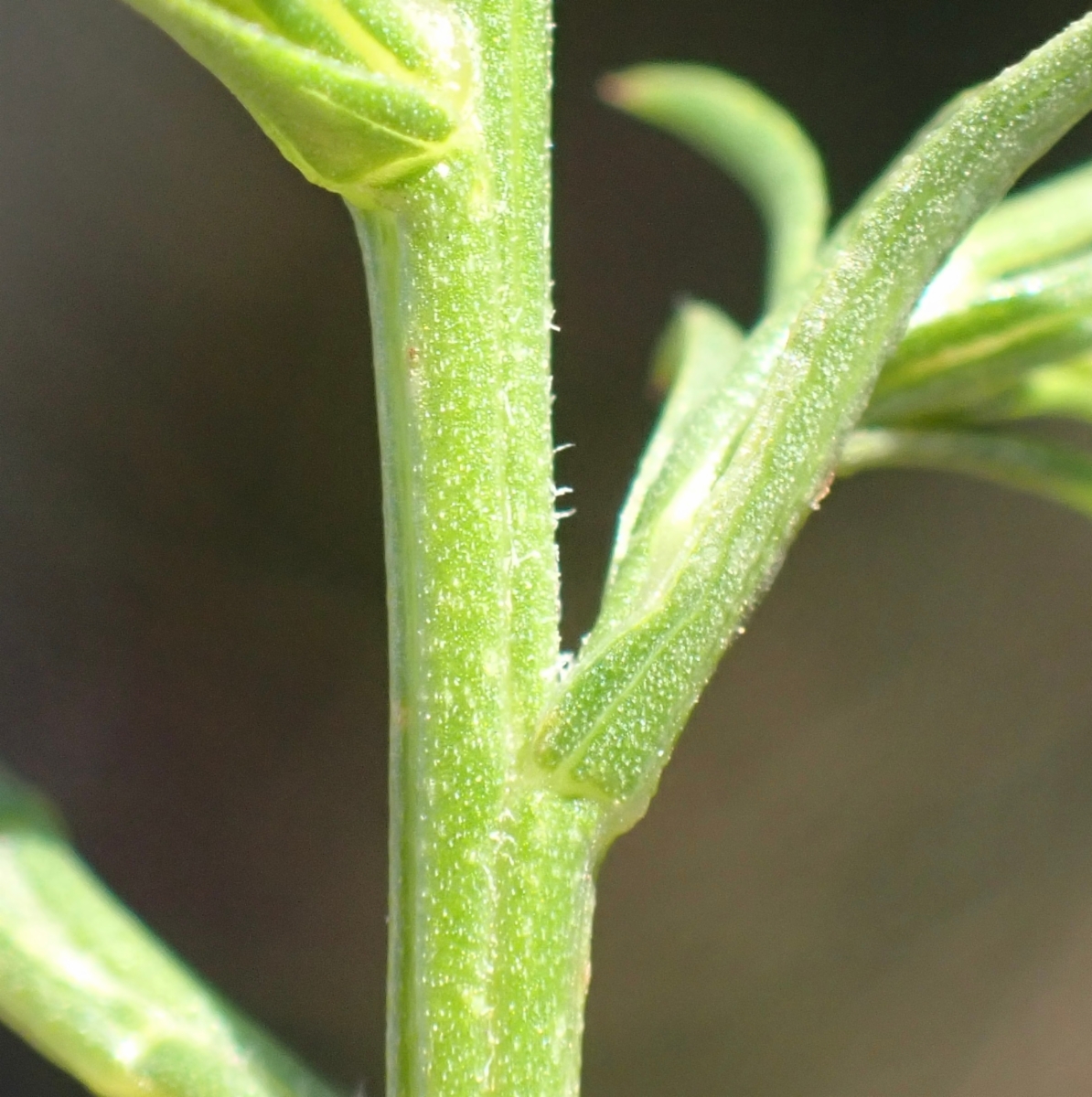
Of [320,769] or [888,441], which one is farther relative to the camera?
[320,769]

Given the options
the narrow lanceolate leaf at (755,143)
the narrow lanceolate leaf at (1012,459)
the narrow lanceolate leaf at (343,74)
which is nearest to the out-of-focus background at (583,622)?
the narrow lanceolate leaf at (755,143)

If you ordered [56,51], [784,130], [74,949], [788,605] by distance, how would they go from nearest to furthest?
[74,949] < [784,130] < [56,51] < [788,605]

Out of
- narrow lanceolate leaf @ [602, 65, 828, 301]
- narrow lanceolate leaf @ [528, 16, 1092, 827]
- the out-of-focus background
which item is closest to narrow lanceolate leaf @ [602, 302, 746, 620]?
narrow lanceolate leaf @ [528, 16, 1092, 827]

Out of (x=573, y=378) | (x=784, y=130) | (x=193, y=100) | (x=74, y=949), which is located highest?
(x=784, y=130)

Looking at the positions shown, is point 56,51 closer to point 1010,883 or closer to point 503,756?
point 503,756

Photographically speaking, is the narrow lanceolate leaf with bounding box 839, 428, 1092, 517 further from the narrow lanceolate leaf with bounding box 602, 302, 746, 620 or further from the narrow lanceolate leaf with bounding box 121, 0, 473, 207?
the narrow lanceolate leaf with bounding box 121, 0, 473, 207

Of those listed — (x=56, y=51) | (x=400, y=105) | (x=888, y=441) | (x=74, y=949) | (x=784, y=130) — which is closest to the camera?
(x=400, y=105)

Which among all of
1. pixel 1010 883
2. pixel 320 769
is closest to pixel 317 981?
pixel 320 769
